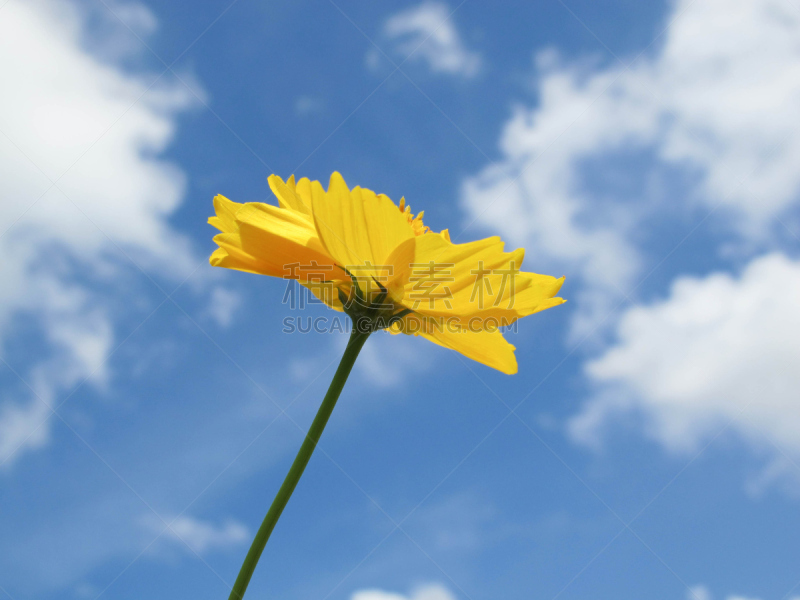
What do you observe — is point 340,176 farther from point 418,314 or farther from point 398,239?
point 418,314

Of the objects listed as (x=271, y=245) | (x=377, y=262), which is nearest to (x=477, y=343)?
(x=377, y=262)

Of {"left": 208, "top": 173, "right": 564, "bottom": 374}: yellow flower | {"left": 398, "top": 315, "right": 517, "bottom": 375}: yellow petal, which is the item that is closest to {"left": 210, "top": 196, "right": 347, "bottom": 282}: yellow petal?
{"left": 208, "top": 173, "right": 564, "bottom": 374}: yellow flower

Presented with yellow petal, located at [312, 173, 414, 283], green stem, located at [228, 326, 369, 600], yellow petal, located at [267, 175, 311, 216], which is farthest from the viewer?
yellow petal, located at [267, 175, 311, 216]

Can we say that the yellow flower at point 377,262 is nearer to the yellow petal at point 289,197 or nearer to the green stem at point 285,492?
the yellow petal at point 289,197

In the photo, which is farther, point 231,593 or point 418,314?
point 418,314

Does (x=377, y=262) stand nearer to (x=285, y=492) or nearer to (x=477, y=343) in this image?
(x=477, y=343)

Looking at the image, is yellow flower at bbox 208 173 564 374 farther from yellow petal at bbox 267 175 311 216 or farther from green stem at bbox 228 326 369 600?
green stem at bbox 228 326 369 600

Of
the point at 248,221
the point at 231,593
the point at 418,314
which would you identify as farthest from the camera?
the point at 418,314

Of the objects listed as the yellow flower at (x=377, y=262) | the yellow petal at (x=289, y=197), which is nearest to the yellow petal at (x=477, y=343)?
the yellow flower at (x=377, y=262)

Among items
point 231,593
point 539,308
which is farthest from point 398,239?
point 231,593
